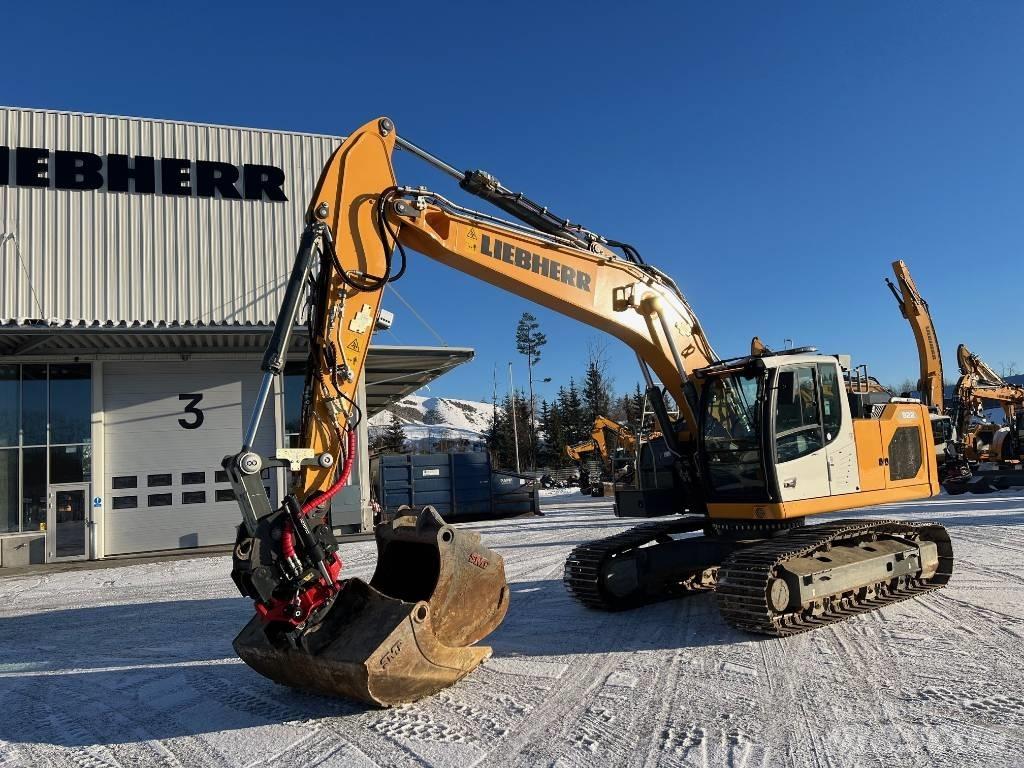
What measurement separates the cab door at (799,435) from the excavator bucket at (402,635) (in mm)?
3216

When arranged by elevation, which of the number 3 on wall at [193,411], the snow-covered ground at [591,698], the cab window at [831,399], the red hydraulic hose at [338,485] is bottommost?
the snow-covered ground at [591,698]

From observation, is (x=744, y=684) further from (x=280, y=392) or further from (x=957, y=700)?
(x=280, y=392)

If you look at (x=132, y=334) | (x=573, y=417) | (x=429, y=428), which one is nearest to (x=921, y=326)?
(x=132, y=334)

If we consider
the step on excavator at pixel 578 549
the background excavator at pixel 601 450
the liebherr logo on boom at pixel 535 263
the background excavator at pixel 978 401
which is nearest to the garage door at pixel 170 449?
the step on excavator at pixel 578 549

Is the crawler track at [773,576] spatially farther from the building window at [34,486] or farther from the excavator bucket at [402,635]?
the building window at [34,486]

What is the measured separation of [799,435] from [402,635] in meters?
4.62

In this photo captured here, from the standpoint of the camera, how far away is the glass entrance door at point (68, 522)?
1653cm

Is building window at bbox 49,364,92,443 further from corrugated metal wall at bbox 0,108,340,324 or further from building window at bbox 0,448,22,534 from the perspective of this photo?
corrugated metal wall at bbox 0,108,340,324

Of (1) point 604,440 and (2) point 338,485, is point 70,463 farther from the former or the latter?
(1) point 604,440

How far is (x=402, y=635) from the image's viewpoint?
4.79 m

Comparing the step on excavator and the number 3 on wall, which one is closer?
the step on excavator

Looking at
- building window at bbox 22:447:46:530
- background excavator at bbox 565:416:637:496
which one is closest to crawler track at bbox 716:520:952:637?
building window at bbox 22:447:46:530

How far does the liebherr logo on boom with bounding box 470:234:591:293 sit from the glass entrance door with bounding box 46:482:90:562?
14337mm

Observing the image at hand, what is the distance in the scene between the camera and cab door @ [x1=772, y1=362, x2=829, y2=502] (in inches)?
Answer: 286
